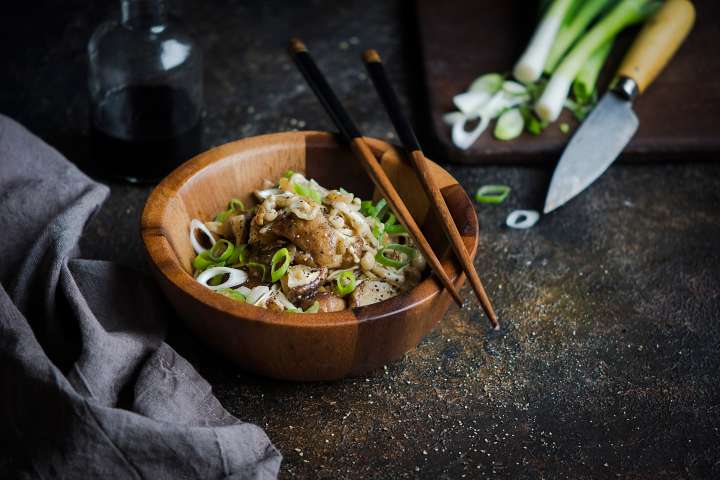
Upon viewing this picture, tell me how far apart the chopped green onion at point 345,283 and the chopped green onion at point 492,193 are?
0.77 metres

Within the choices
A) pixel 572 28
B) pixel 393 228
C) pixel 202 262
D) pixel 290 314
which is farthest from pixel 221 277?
pixel 572 28

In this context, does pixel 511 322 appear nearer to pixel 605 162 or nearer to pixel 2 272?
pixel 605 162

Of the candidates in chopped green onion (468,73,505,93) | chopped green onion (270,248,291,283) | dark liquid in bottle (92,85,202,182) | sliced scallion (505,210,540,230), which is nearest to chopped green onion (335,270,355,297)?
chopped green onion (270,248,291,283)

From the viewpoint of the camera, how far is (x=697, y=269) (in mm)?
2254

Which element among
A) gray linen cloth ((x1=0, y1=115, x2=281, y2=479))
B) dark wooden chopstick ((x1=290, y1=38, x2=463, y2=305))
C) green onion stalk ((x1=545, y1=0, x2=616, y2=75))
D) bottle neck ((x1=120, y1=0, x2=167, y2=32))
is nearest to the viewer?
gray linen cloth ((x1=0, y1=115, x2=281, y2=479))

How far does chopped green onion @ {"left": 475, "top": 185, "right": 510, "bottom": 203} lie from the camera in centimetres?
246

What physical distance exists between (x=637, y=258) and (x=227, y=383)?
1.14 metres

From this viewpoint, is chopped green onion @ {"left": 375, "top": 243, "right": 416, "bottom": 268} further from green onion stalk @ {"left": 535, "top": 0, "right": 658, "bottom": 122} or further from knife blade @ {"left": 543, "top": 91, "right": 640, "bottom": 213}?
green onion stalk @ {"left": 535, "top": 0, "right": 658, "bottom": 122}

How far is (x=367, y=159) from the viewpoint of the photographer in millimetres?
1988

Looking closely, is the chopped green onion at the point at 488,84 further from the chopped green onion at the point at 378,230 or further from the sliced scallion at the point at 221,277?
the sliced scallion at the point at 221,277

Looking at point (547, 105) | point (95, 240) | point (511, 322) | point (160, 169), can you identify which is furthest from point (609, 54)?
point (95, 240)

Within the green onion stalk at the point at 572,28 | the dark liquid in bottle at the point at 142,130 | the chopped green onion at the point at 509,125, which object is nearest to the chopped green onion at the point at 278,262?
the dark liquid in bottle at the point at 142,130

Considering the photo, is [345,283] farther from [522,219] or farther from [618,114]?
[618,114]

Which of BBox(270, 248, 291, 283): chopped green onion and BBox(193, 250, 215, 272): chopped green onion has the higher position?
BBox(270, 248, 291, 283): chopped green onion
